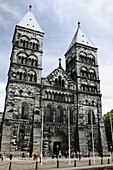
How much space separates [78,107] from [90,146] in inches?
341

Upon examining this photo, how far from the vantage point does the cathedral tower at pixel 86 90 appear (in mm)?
35406

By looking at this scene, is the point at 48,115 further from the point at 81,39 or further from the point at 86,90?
the point at 81,39

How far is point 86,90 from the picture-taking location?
4028 cm

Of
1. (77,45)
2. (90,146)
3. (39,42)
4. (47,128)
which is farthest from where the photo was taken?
(77,45)

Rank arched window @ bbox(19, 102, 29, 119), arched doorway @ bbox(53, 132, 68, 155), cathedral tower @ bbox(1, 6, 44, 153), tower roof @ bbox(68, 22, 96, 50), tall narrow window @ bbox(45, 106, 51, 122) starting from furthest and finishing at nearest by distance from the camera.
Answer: tower roof @ bbox(68, 22, 96, 50)
tall narrow window @ bbox(45, 106, 51, 122)
arched doorway @ bbox(53, 132, 68, 155)
arched window @ bbox(19, 102, 29, 119)
cathedral tower @ bbox(1, 6, 44, 153)

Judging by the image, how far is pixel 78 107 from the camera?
121 ft

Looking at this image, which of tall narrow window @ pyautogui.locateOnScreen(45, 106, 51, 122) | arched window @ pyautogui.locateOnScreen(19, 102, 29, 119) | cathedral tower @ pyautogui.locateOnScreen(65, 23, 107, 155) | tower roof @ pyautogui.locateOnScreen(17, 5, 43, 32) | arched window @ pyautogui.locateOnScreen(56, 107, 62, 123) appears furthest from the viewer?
tower roof @ pyautogui.locateOnScreen(17, 5, 43, 32)

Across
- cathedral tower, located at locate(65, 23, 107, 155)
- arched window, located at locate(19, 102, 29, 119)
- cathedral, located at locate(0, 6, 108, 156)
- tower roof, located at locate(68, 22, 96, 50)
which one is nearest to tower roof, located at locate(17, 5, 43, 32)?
cathedral, located at locate(0, 6, 108, 156)

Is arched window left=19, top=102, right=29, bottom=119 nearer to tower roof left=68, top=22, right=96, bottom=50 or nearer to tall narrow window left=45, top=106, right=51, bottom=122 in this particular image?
tall narrow window left=45, top=106, right=51, bottom=122

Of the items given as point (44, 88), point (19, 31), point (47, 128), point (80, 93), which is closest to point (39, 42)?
point (19, 31)

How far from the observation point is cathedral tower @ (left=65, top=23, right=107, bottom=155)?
1394 inches

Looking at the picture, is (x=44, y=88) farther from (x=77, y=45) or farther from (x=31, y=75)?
(x=77, y=45)

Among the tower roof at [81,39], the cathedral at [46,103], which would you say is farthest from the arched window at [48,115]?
the tower roof at [81,39]

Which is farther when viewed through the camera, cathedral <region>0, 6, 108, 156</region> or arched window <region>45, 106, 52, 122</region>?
arched window <region>45, 106, 52, 122</region>
